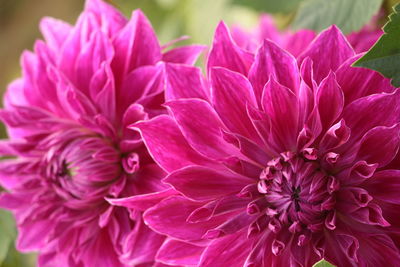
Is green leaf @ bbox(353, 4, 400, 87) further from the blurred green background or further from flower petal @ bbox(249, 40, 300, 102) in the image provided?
the blurred green background

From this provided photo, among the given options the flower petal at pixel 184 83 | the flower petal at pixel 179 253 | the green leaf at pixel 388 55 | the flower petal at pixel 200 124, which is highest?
the green leaf at pixel 388 55

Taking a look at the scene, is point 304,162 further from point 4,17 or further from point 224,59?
point 4,17

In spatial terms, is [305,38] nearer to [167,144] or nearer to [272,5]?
[272,5]

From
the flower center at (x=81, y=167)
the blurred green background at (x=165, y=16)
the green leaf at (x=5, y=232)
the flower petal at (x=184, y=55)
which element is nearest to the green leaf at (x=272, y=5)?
the blurred green background at (x=165, y=16)

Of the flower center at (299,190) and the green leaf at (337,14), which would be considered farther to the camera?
the green leaf at (337,14)

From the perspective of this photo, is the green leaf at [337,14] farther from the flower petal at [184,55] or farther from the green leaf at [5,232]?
the green leaf at [5,232]

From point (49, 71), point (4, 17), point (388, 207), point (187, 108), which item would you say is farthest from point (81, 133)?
point (4, 17)

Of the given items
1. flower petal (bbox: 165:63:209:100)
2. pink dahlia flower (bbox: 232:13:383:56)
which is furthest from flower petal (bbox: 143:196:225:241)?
pink dahlia flower (bbox: 232:13:383:56)
